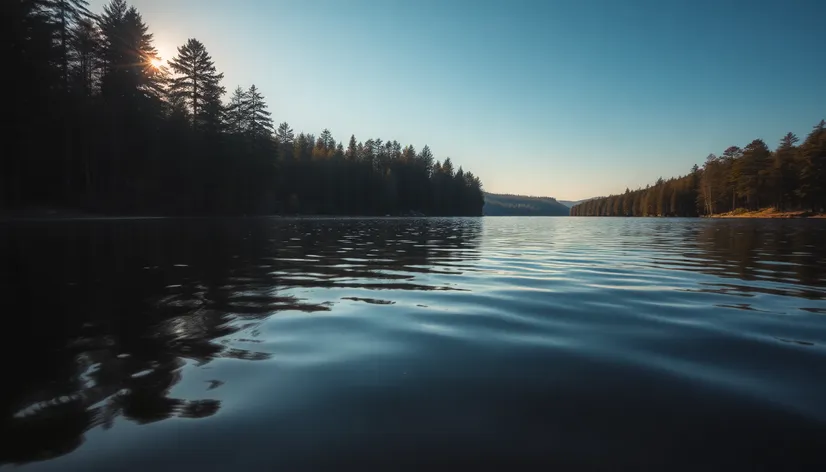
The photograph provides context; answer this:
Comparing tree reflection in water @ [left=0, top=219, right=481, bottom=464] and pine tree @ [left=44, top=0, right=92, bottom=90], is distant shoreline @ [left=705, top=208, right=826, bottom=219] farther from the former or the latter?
pine tree @ [left=44, top=0, right=92, bottom=90]

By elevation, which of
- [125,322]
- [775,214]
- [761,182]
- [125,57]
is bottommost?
[125,322]

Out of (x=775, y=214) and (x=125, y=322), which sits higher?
(x=775, y=214)

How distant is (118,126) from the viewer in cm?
4175

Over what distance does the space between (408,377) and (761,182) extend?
4550 inches

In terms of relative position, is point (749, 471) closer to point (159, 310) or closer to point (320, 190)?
point (159, 310)

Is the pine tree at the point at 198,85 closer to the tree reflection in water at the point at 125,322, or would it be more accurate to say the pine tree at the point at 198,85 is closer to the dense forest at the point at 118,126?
the dense forest at the point at 118,126

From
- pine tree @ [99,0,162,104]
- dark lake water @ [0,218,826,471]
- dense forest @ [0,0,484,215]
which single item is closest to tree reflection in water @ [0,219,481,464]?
dark lake water @ [0,218,826,471]

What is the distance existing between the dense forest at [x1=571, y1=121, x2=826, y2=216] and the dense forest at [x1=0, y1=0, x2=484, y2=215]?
102509 millimetres

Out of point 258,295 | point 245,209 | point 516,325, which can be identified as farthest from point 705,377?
point 245,209

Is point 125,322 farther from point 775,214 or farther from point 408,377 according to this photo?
point 775,214

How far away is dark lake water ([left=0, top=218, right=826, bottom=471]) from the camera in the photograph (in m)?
2.29

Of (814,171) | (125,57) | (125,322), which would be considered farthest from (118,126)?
(814,171)

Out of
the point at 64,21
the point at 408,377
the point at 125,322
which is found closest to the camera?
the point at 408,377

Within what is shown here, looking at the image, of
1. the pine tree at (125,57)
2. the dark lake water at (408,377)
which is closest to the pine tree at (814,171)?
the dark lake water at (408,377)
